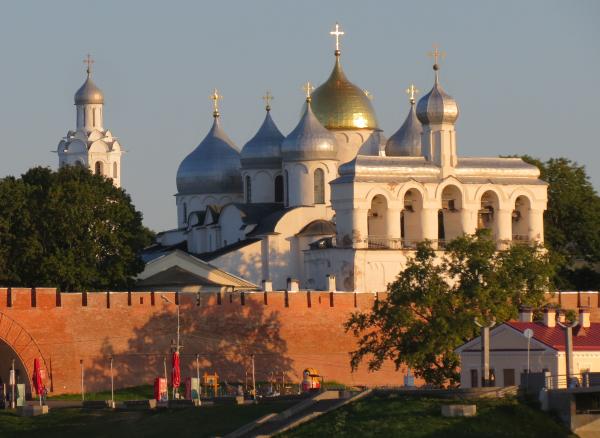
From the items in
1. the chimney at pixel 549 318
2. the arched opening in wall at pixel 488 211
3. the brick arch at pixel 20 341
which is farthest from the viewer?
the arched opening in wall at pixel 488 211

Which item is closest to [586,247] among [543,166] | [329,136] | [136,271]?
[543,166]

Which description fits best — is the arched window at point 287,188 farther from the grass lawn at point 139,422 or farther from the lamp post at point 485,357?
the lamp post at point 485,357

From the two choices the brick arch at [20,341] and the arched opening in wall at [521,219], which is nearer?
the brick arch at [20,341]

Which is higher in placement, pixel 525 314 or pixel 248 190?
pixel 248 190

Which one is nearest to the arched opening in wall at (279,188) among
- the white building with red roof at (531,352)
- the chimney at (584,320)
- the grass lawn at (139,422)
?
the chimney at (584,320)

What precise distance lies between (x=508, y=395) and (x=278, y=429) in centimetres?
410

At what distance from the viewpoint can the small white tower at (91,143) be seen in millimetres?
98750

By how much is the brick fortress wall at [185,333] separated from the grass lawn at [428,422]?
17927 millimetres

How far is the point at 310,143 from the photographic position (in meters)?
81.7

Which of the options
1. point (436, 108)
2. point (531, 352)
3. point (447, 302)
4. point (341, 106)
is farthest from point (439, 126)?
point (531, 352)

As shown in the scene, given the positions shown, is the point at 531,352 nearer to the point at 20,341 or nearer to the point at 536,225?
the point at 20,341

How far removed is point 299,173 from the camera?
82.7m

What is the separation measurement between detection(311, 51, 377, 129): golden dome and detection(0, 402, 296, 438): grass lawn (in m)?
32.3

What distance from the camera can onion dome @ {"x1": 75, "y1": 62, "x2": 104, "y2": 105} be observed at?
320 feet
